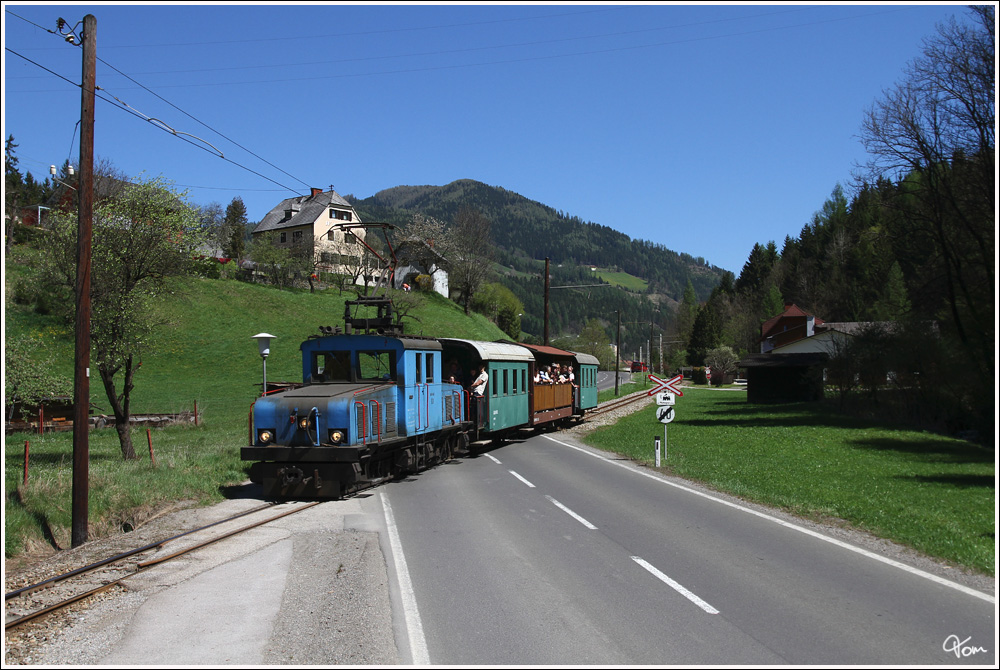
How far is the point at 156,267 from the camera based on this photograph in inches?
727

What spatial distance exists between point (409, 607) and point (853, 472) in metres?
14.2

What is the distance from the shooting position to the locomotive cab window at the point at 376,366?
617 inches

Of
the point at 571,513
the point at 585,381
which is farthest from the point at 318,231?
the point at 571,513

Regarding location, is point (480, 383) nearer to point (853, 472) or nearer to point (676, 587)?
point (853, 472)

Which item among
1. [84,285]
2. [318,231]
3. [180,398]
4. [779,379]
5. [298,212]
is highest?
[298,212]

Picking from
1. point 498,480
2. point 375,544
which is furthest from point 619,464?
point 375,544

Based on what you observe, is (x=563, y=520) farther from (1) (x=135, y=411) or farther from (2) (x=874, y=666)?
(1) (x=135, y=411)

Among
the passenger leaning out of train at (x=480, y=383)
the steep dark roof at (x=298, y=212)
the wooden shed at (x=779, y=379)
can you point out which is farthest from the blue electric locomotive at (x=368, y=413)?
the steep dark roof at (x=298, y=212)

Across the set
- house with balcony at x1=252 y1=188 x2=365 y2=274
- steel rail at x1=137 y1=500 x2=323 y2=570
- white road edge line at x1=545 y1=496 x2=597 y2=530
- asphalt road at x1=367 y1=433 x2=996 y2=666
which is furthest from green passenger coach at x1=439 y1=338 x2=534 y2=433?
house with balcony at x1=252 y1=188 x2=365 y2=274

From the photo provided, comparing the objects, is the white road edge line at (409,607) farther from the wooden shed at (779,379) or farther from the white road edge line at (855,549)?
the wooden shed at (779,379)

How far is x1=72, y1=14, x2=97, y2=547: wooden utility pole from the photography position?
1107cm

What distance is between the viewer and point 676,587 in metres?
7.72

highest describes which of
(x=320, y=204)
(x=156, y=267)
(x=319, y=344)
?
(x=320, y=204)

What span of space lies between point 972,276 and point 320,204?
2962 inches
